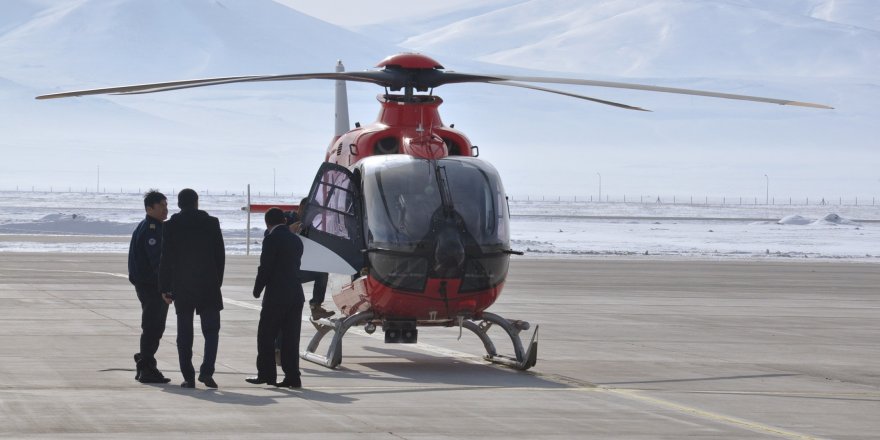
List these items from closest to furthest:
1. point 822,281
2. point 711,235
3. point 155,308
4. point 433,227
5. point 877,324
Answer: point 155,308 < point 433,227 < point 877,324 < point 822,281 < point 711,235

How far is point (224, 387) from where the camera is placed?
14.5 meters

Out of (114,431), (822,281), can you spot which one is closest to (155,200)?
(114,431)

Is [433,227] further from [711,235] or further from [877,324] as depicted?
[711,235]

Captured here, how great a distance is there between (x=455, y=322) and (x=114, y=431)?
18.7ft

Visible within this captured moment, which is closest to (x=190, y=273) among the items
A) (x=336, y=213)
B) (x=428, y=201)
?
(x=336, y=213)

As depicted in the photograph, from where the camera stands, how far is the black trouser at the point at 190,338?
47.3 feet

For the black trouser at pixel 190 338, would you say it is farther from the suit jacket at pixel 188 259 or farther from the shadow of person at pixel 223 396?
the shadow of person at pixel 223 396

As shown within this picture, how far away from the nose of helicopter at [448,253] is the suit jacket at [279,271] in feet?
5.39

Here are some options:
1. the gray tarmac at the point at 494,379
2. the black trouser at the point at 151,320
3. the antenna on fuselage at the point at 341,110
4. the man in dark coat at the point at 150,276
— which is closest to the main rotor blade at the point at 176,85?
the man in dark coat at the point at 150,276

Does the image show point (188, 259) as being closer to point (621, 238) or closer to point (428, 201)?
point (428, 201)

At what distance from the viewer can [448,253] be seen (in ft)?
51.6

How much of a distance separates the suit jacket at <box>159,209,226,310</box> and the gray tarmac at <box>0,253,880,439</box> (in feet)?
3.04

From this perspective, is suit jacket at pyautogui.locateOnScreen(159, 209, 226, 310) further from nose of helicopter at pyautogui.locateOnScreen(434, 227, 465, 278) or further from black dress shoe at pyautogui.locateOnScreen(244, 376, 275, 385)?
nose of helicopter at pyautogui.locateOnScreen(434, 227, 465, 278)

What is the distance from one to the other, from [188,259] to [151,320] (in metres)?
0.83
